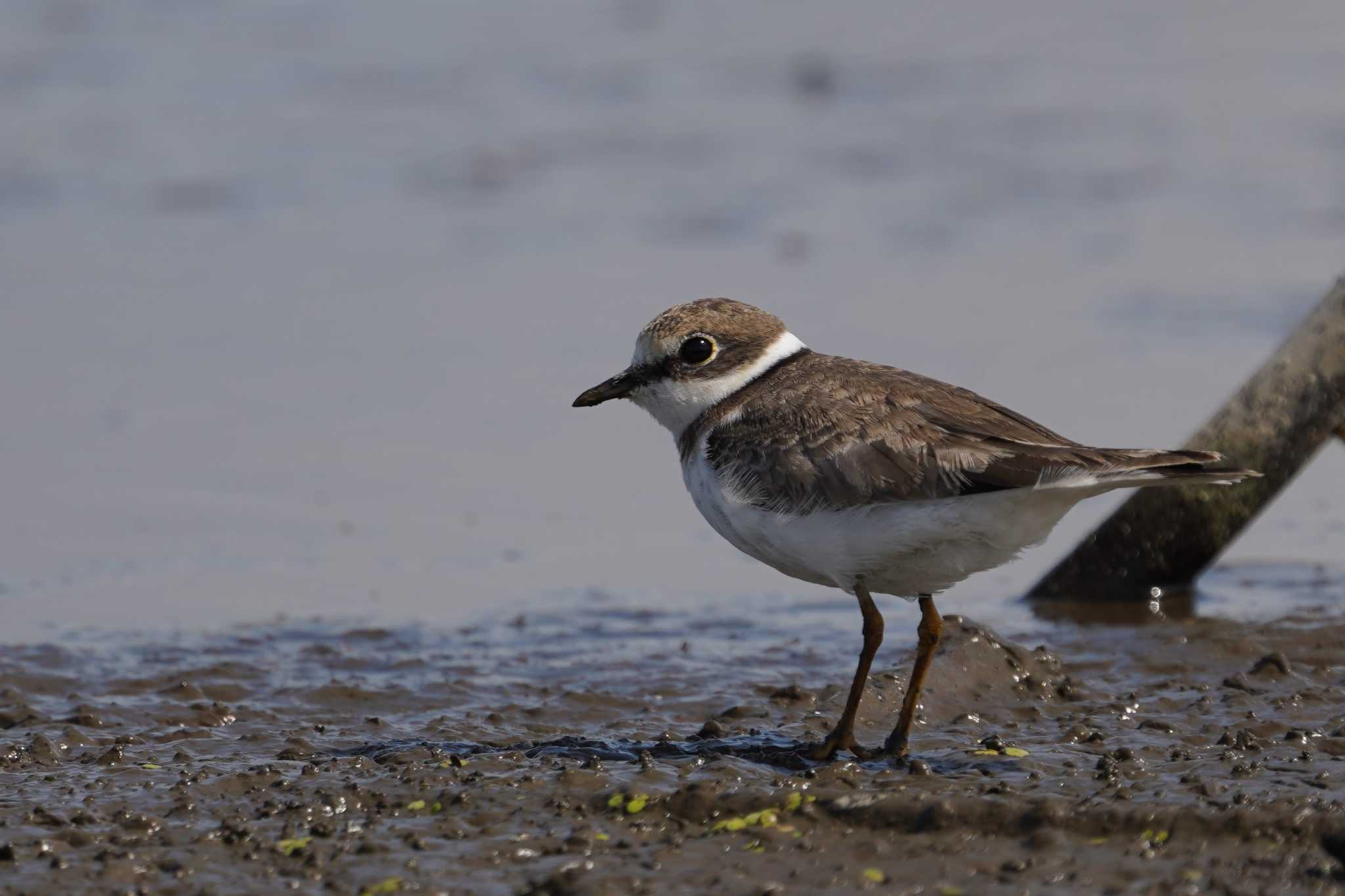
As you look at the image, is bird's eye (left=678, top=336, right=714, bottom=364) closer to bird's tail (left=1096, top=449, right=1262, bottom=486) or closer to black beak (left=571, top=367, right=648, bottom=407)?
black beak (left=571, top=367, right=648, bottom=407)

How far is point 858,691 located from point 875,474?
2.58ft

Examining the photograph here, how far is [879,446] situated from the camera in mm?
5809

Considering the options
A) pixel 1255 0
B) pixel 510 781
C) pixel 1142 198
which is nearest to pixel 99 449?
pixel 510 781

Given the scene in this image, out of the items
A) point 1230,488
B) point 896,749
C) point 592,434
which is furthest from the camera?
point 592,434

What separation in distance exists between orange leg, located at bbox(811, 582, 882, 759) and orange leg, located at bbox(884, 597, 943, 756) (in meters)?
0.10

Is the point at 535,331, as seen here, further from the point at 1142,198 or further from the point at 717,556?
the point at 1142,198

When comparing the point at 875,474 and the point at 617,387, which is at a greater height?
the point at 617,387

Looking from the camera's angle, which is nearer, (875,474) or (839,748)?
(875,474)

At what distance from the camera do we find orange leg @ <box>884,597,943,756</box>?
19.8ft

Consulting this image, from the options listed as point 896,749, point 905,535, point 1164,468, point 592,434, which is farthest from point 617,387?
point 592,434

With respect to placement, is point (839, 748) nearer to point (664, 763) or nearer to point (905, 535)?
point (664, 763)

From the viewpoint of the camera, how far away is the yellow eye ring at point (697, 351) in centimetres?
650

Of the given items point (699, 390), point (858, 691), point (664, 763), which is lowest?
point (664, 763)

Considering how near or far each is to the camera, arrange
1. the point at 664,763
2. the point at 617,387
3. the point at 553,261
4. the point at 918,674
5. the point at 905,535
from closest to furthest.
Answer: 1. the point at 905,535
2. the point at 664,763
3. the point at 918,674
4. the point at 617,387
5. the point at 553,261
